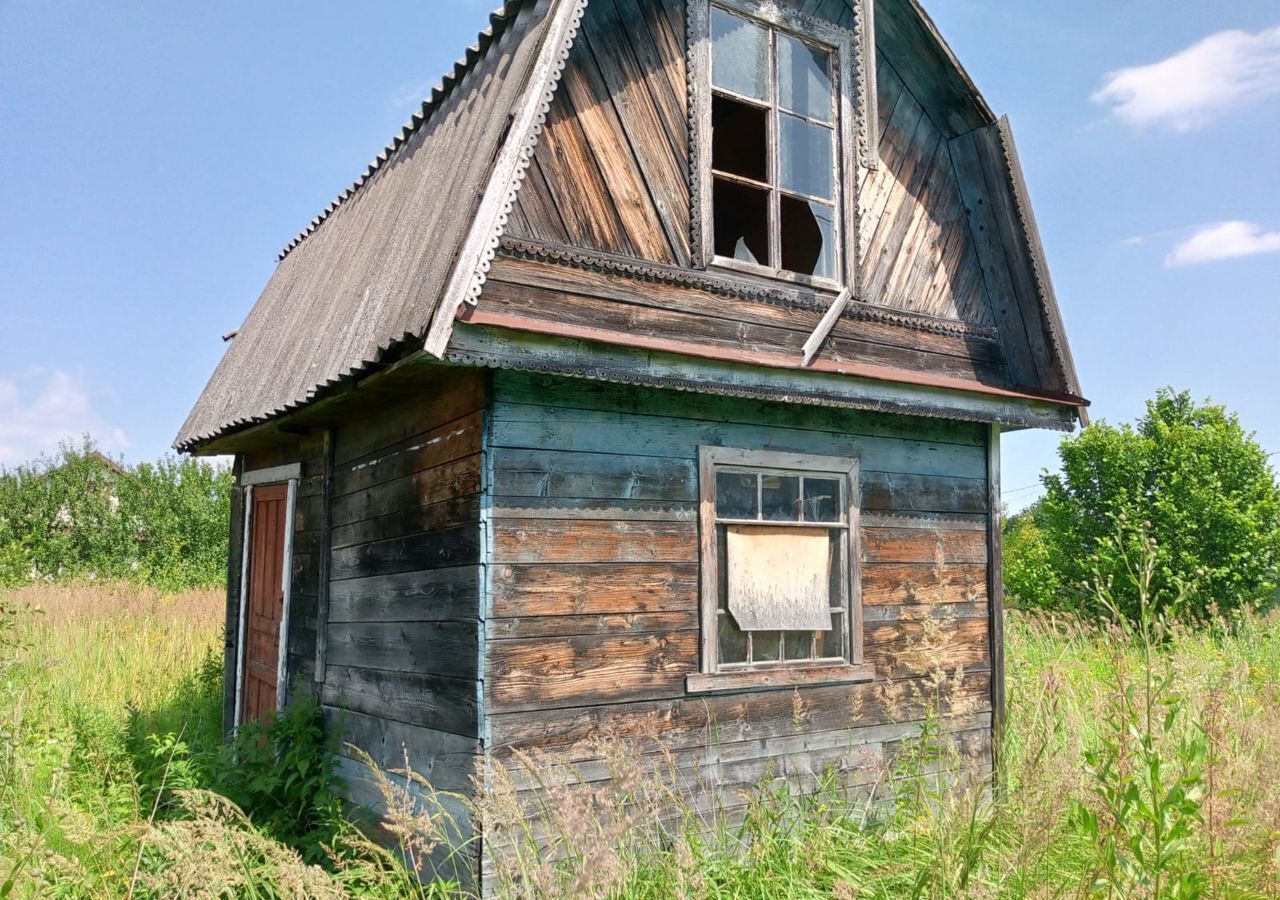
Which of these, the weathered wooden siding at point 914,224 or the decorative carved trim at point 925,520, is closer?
the decorative carved trim at point 925,520

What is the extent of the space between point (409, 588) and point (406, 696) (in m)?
0.60

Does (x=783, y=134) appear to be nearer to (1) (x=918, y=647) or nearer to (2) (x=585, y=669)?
(1) (x=918, y=647)

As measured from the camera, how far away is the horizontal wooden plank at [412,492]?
5195mm

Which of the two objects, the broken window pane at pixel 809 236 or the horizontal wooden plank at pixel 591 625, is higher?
the broken window pane at pixel 809 236

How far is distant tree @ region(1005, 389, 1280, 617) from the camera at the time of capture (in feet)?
52.1

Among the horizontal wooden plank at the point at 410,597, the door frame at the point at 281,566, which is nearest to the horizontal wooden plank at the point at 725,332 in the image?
the horizontal wooden plank at the point at 410,597

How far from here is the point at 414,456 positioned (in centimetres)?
583

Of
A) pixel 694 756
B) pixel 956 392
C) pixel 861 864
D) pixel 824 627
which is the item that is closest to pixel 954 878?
pixel 861 864

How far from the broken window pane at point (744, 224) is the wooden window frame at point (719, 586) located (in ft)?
4.73

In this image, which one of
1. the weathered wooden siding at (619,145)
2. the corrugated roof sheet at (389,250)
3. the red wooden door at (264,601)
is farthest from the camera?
the red wooden door at (264,601)

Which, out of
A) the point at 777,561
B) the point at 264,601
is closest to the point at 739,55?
the point at 777,561

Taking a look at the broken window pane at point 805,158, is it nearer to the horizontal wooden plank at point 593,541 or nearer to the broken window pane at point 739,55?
the broken window pane at point 739,55

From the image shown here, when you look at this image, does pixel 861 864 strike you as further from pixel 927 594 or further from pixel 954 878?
pixel 927 594

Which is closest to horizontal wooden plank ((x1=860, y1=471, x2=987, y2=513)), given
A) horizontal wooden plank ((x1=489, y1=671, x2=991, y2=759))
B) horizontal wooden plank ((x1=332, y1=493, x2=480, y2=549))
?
horizontal wooden plank ((x1=489, y1=671, x2=991, y2=759))
